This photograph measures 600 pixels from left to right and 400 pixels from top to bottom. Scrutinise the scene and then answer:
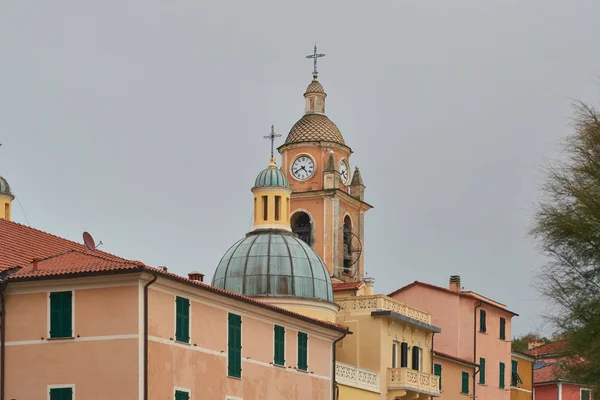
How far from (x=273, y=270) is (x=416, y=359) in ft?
30.4

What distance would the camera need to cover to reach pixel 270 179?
202 feet

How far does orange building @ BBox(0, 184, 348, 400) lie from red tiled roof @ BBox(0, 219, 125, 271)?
6 centimetres

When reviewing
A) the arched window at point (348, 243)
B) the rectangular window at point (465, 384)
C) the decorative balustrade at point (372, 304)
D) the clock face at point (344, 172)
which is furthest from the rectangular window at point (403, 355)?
the clock face at point (344, 172)

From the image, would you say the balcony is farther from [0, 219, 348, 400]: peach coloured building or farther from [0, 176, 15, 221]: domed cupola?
[0, 176, 15, 221]: domed cupola

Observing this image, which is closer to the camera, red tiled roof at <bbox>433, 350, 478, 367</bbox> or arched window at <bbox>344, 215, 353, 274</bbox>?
red tiled roof at <bbox>433, 350, 478, 367</bbox>

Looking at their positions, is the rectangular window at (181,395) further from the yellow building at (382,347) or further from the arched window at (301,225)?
the arched window at (301,225)

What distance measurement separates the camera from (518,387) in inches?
3000

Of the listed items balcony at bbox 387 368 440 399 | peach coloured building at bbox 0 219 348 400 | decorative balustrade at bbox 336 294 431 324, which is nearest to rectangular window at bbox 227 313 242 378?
peach coloured building at bbox 0 219 348 400

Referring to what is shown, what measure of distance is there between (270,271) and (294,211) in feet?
80.1

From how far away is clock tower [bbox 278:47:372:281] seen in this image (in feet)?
262

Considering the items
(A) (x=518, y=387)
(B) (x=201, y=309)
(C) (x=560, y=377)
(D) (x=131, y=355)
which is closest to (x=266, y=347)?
(B) (x=201, y=309)

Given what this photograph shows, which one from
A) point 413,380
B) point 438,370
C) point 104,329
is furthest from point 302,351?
point 438,370

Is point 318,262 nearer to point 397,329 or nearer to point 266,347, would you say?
point 397,329

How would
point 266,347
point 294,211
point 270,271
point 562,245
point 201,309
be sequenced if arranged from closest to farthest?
point 562,245 → point 201,309 → point 266,347 → point 270,271 → point 294,211
